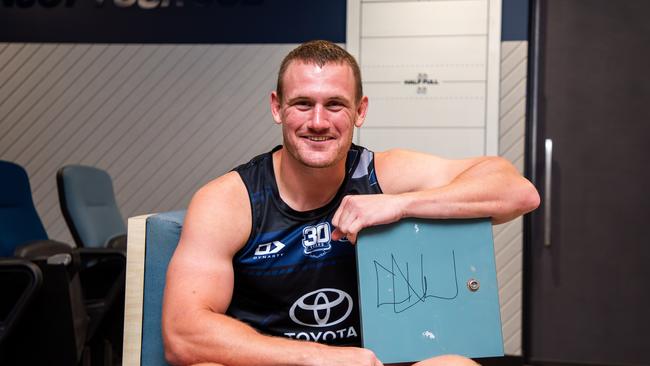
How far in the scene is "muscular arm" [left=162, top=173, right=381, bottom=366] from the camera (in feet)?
4.66

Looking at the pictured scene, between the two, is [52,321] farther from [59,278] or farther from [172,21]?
[172,21]

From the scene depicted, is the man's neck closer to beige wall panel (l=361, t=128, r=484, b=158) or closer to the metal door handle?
beige wall panel (l=361, t=128, r=484, b=158)

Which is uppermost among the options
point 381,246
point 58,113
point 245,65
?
point 245,65

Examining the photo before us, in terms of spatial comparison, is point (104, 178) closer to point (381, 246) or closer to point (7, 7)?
point (7, 7)

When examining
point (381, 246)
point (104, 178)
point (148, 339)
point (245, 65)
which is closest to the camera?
point (381, 246)

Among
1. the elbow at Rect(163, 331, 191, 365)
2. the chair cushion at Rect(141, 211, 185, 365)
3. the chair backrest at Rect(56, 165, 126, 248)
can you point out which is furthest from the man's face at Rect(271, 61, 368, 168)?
the chair backrest at Rect(56, 165, 126, 248)

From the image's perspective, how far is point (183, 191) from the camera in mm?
4363

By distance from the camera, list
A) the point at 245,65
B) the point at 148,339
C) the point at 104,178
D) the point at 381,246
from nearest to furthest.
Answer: the point at 381,246 < the point at 148,339 < the point at 104,178 < the point at 245,65

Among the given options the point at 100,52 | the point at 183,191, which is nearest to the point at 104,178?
the point at 183,191

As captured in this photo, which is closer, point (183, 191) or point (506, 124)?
point (506, 124)

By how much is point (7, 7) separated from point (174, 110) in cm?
131

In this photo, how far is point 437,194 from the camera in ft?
5.13

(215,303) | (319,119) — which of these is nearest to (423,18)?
(319,119)

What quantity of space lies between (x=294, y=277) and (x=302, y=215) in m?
0.15
